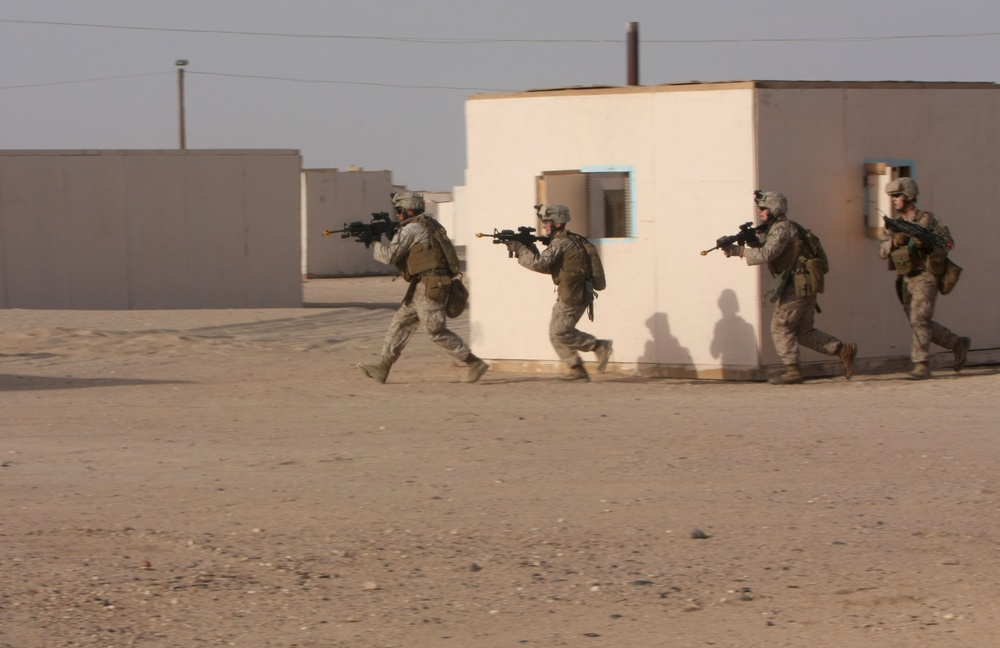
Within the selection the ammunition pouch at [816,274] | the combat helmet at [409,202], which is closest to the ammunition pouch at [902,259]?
the ammunition pouch at [816,274]

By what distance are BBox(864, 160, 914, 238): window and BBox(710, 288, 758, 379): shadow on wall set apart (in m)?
A: 1.40

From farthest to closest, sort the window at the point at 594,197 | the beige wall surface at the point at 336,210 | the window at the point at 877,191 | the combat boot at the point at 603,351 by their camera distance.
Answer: the beige wall surface at the point at 336,210 → the window at the point at 594,197 → the window at the point at 877,191 → the combat boot at the point at 603,351

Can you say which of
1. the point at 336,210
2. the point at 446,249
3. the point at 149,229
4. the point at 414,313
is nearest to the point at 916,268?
the point at 446,249

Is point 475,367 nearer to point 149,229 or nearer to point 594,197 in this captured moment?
point 594,197

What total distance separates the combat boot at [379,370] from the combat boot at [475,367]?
2.14ft

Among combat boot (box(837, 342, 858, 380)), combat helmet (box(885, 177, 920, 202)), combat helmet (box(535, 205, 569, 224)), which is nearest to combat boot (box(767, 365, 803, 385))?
combat boot (box(837, 342, 858, 380))

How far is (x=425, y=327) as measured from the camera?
11.0 metres

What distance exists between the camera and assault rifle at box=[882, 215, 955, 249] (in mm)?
10859

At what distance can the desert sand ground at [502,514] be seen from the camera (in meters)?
4.89

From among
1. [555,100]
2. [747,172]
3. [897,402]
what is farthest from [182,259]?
[897,402]

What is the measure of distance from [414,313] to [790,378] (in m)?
3.05

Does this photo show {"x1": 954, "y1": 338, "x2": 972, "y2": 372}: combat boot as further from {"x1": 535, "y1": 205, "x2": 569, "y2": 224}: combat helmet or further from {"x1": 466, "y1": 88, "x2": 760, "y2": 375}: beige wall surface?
{"x1": 535, "y1": 205, "x2": 569, "y2": 224}: combat helmet

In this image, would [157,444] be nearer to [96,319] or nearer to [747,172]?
[747,172]

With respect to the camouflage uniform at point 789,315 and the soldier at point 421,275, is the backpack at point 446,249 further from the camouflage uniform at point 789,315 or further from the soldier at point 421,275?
the camouflage uniform at point 789,315
